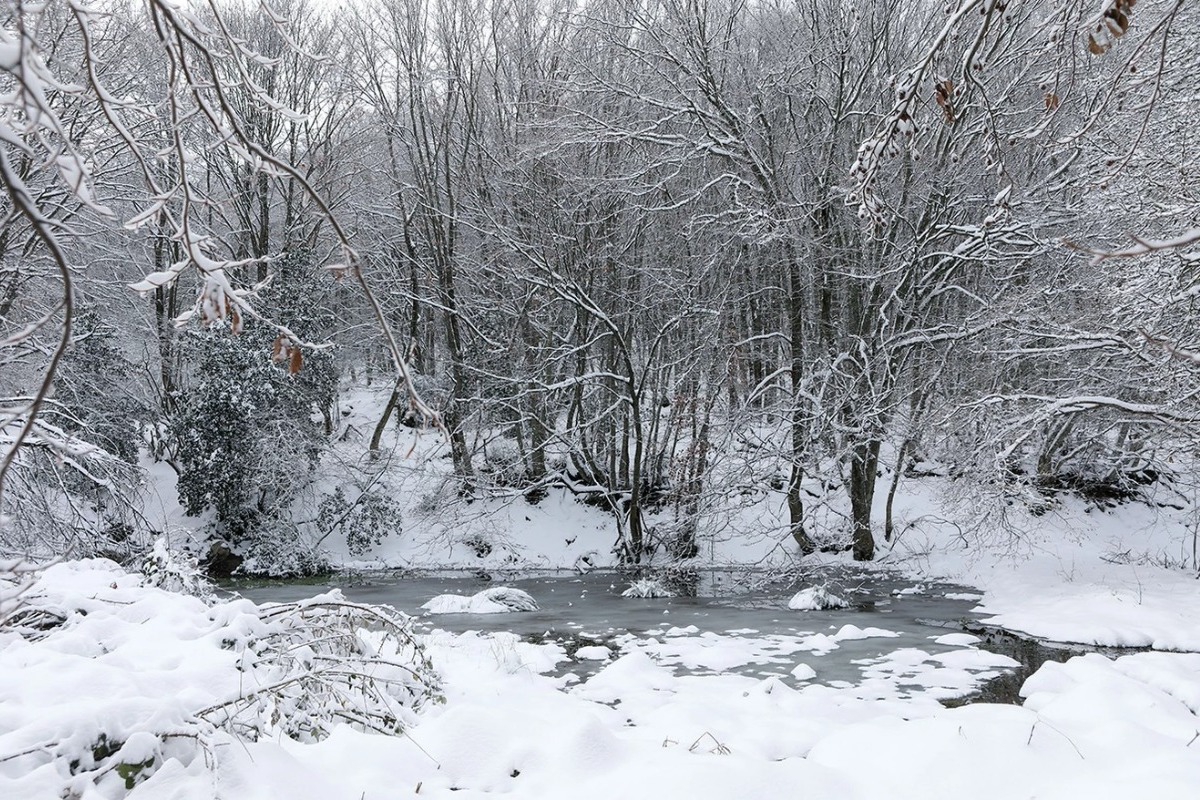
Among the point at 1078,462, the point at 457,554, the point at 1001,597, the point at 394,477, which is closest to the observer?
the point at 1001,597

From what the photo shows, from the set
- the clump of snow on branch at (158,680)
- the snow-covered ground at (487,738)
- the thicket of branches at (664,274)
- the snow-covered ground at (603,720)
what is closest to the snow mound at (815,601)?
the snow-covered ground at (603,720)

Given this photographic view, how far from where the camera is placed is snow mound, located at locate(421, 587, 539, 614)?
12609mm

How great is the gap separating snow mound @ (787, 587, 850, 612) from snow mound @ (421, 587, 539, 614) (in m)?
3.97

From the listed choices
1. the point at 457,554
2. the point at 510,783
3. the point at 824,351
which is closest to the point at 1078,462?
the point at 824,351

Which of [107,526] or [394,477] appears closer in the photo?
[107,526]

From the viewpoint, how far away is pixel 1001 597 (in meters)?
11.9

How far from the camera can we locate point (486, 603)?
41.9 ft

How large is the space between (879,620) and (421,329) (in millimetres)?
17952

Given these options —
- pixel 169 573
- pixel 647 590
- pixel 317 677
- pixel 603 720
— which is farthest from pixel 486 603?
pixel 317 677

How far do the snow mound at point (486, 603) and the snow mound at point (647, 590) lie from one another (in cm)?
169

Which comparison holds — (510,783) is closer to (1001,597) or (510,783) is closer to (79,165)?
(79,165)

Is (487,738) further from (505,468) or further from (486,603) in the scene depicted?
(505,468)

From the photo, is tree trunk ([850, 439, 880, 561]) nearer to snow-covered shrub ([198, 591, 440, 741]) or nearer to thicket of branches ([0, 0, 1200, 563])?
thicket of branches ([0, 0, 1200, 563])

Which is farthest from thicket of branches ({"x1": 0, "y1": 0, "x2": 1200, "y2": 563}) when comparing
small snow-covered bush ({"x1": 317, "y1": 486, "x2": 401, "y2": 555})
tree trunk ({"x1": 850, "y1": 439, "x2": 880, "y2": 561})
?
small snow-covered bush ({"x1": 317, "y1": 486, "x2": 401, "y2": 555})
